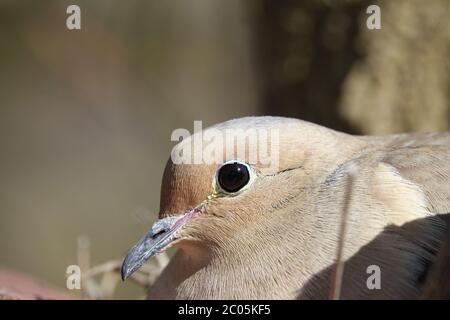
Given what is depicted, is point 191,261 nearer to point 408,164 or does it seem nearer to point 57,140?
point 408,164

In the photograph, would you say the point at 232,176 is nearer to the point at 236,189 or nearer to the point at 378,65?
the point at 236,189

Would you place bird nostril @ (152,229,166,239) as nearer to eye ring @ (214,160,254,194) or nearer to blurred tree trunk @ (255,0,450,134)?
eye ring @ (214,160,254,194)

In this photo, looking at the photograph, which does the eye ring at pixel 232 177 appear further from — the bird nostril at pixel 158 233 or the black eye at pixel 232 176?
the bird nostril at pixel 158 233

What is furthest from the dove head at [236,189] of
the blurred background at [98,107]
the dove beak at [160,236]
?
the blurred background at [98,107]

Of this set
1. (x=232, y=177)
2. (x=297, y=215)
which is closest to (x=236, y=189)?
(x=232, y=177)

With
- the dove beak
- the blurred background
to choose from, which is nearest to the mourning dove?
the dove beak
